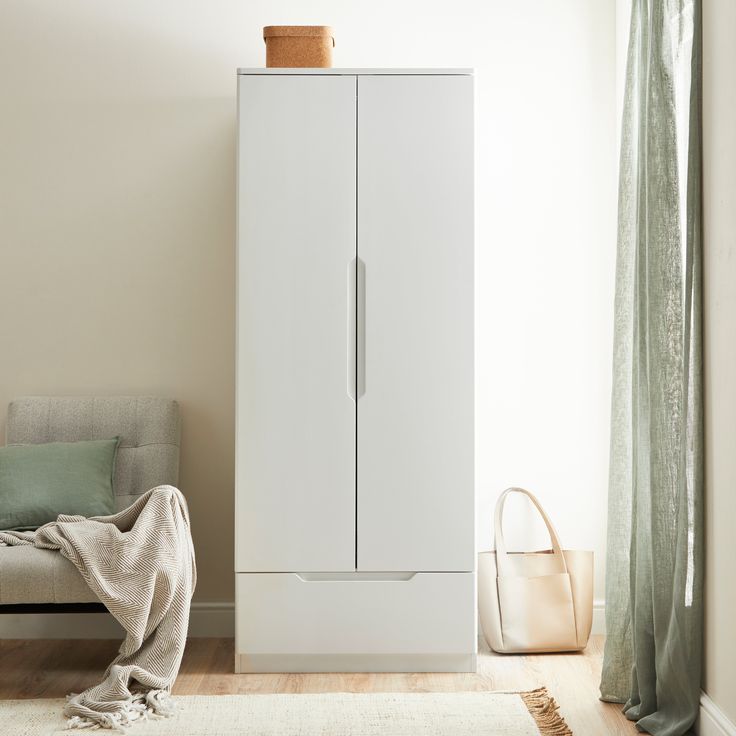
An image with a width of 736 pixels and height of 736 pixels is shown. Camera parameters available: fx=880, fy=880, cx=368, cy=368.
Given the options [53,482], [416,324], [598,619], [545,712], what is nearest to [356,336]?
[416,324]

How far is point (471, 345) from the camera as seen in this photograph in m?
2.86

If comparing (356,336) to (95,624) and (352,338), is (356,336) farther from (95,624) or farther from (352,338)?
(95,624)

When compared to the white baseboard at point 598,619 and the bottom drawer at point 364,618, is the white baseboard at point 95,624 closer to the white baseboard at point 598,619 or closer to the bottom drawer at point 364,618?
the white baseboard at point 598,619

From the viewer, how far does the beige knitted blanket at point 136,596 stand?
2492 mm

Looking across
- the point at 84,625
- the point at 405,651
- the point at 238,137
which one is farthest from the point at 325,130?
the point at 84,625

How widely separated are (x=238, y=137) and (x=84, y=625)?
190 centimetres

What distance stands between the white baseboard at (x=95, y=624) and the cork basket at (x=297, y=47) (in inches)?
78.7

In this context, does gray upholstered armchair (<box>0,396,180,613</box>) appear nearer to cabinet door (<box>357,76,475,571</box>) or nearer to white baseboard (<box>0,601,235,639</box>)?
white baseboard (<box>0,601,235,639</box>)

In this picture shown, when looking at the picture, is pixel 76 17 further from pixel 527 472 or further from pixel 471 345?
pixel 527 472

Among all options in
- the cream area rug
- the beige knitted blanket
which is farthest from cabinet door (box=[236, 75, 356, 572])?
the cream area rug

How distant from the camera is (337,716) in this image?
247cm

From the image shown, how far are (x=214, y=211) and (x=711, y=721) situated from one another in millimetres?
2396

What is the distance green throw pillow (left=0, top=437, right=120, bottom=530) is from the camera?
2.93 m

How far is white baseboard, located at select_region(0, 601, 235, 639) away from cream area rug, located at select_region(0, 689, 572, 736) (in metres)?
0.70
